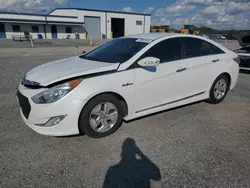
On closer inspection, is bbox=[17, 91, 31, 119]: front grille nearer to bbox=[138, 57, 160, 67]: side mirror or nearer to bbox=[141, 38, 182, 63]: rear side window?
bbox=[138, 57, 160, 67]: side mirror

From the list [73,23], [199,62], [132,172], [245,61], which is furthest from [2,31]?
[132,172]

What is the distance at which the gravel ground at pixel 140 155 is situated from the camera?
7.79 ft

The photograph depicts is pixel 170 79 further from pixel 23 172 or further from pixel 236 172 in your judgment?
pixel 23 172

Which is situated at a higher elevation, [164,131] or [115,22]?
[115,22]

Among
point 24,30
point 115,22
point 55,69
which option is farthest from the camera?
point 115,22

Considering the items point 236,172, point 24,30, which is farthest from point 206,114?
point 24,30

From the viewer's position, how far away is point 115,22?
5041cm

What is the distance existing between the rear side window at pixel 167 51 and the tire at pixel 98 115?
0.99 meters

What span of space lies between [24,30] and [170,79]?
1569 inches

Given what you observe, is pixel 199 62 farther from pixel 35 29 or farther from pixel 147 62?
pixel 35 29

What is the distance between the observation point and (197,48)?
428 centimetres

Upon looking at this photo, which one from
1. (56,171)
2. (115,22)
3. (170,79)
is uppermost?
(115,22)

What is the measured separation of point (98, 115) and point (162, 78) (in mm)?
1320

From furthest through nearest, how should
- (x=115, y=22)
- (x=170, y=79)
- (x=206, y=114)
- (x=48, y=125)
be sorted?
(x=115, y=22)
(x=206, y=114)
(x=170, y=79)
(x=48, y=125)
